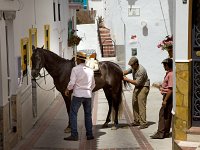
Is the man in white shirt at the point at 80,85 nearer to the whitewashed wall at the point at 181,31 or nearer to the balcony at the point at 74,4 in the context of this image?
the whitewashed wall at the point at 181,31

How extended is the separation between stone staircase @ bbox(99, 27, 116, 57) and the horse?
17.6 m

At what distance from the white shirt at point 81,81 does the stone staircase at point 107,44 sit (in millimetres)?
19376

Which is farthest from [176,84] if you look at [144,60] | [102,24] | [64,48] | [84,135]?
[102,24]

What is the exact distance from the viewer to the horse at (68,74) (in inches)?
418

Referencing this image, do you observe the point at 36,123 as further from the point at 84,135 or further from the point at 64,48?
the point at 64,48

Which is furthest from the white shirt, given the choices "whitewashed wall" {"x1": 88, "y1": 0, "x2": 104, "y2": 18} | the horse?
"whitewashed wall" {"x1": 88, "y1": 0, "x2": 104, "y2": 18}

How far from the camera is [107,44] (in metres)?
30.5

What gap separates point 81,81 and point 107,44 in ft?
68.8

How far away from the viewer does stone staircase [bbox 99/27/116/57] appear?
96.7 feet

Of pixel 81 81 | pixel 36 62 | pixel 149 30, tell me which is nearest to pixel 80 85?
pixel 81 81

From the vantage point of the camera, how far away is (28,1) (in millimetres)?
11891

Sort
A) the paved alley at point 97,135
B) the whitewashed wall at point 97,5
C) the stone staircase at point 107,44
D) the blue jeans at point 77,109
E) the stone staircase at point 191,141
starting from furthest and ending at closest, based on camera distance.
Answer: the whitewashed wall at point 97,5
the stone staircase at point 107,44
the blue jeans at point 77,109
the paved alley at point 97,135
the stone staircase at point 191,141

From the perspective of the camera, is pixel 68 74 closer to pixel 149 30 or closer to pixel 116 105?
pixel 116 105

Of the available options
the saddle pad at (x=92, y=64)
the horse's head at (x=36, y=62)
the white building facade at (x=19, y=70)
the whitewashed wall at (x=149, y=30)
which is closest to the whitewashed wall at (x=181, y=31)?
the saddle pad at (x=92, y=64)
